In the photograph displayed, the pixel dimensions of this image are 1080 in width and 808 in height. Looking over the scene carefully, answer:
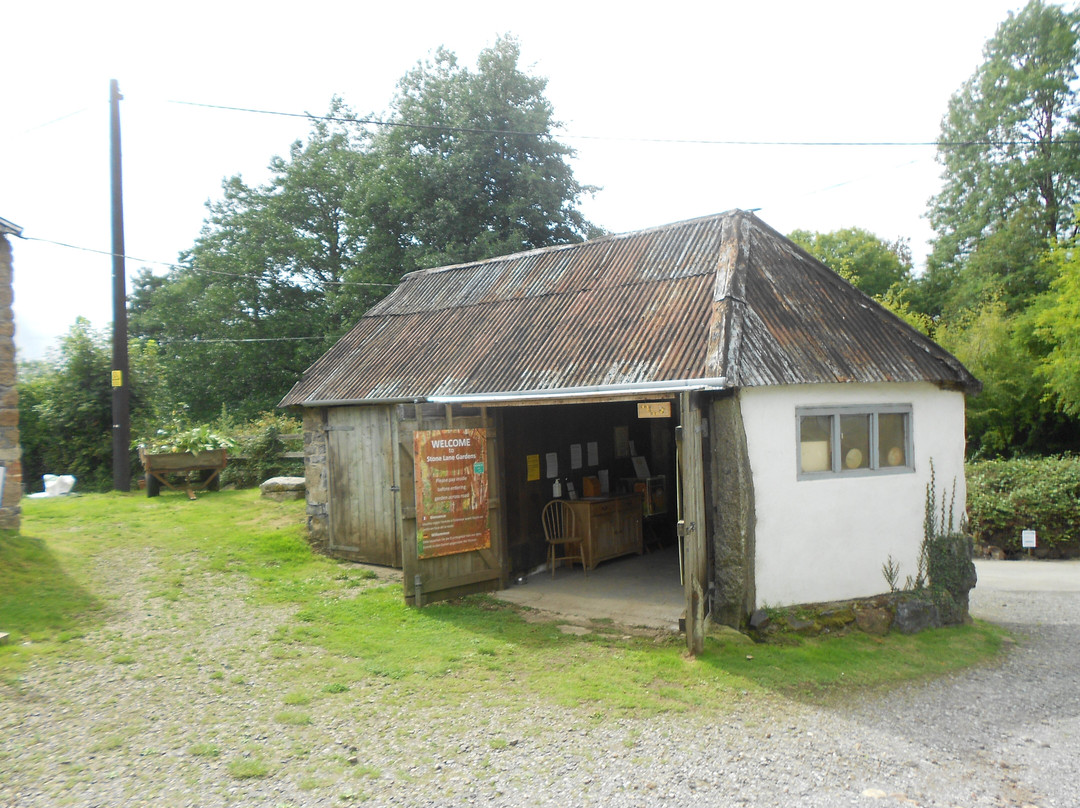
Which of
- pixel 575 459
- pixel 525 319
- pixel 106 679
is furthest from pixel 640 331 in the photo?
pixel 106 679

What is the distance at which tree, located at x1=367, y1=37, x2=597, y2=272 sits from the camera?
22703mm

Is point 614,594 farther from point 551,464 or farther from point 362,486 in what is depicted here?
point 362,486

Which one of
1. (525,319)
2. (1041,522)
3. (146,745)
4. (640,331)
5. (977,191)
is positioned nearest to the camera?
(146,745)

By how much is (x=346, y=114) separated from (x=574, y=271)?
23993mm

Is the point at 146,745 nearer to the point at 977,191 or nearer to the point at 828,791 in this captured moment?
the point at 828,791

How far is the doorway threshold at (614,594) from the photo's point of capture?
29.7 ft

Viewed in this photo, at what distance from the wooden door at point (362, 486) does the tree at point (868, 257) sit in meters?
31.5

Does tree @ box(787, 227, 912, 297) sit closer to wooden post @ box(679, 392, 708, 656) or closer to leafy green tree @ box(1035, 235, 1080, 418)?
leafy green tree @ box(1035, 235, 1080, 418)

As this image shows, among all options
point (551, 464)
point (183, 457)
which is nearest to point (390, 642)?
point (551, 464)

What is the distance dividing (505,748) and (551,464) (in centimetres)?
630

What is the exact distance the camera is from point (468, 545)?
9.93m

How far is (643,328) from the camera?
9633 millimetres

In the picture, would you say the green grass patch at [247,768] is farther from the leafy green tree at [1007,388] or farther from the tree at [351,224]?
the leafy green tree at [1007,388]

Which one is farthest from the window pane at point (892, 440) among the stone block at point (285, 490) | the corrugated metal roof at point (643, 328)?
the stone block at point (285, 490)
